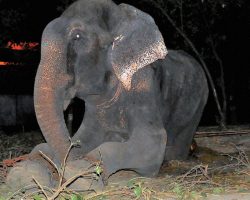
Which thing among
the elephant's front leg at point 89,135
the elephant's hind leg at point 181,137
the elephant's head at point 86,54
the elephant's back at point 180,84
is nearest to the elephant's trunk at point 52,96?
the elephant's head at point 86,54

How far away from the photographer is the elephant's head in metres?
3.66

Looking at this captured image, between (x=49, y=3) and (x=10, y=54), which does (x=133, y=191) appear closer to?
(x=49, y=3)

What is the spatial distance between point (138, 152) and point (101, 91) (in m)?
0.60

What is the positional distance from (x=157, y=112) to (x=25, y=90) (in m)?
12.4

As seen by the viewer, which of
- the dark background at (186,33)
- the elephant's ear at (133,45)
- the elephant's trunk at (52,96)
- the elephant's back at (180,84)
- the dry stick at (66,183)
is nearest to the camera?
the dry stick at (66,183)

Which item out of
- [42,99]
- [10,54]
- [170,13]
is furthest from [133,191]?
[10,54]

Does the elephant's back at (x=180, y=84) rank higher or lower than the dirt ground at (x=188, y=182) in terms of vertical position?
higher

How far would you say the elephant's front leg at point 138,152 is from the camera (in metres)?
3.66

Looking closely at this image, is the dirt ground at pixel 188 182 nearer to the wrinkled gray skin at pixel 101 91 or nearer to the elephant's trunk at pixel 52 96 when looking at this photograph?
the wrinkled gray skin at pixel 101 91

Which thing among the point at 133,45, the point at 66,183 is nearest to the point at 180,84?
the point at 133,45

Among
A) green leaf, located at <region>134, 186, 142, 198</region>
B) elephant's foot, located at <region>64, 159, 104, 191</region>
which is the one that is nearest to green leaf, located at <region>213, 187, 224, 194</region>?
green leaf, located at <region>134, 186, 142, 198</region>

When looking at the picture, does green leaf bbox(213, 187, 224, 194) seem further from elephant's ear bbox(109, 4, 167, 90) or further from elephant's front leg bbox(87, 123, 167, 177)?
elephant's ear bbox(109, 4, 167, 90)

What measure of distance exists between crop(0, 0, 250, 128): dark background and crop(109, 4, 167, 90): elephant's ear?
5.79 m

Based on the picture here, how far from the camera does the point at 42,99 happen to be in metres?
3.65
